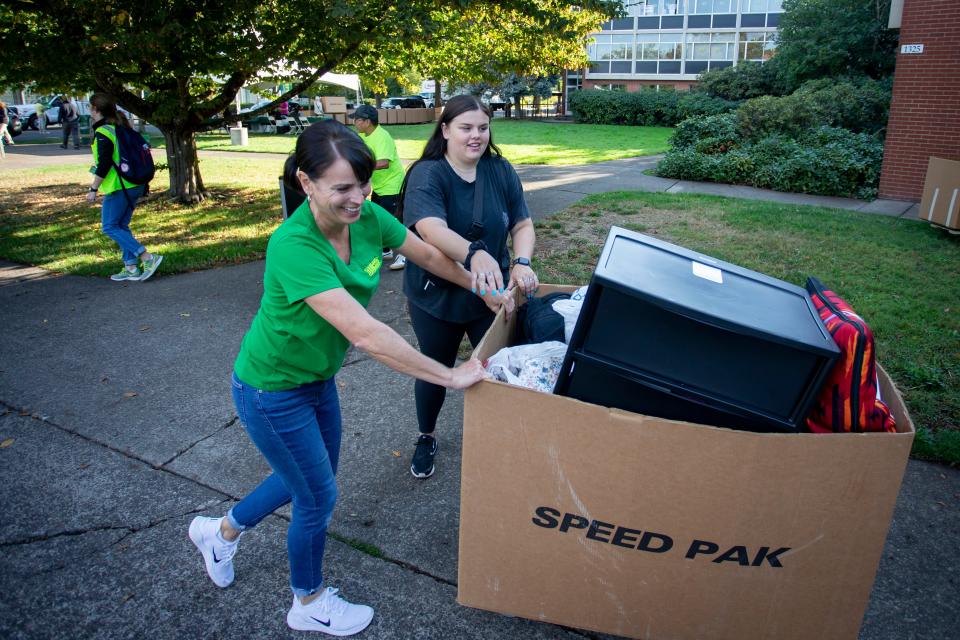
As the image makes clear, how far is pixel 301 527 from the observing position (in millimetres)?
2193

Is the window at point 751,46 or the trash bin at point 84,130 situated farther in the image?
the window at point 751,46

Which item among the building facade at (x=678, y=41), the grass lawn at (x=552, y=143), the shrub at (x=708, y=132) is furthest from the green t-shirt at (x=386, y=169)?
the building facade at (x=678, y=41)

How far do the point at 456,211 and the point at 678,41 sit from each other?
48291 mm

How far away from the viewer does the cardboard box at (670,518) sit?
5.79 ft

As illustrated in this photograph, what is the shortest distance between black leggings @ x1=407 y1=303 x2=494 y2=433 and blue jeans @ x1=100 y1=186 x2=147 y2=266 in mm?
4774

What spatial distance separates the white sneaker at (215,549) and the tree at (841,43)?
88.5 feet

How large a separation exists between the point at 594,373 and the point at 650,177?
470 inches

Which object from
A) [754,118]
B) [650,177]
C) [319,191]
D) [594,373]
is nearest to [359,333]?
[319,191]

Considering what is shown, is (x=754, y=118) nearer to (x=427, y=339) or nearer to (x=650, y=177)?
(x=650, y=177)

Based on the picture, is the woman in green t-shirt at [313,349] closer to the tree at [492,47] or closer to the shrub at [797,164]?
the tree at [492,47]

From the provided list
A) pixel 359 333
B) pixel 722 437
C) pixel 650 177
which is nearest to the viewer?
pixel 722 437

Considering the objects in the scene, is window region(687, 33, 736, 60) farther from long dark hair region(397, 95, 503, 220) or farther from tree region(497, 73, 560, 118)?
long dark hair region(397, 95, 503, 220)

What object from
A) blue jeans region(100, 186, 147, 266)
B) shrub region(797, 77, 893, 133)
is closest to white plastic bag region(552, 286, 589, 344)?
blue jeans region(100, 186, 147, 266)

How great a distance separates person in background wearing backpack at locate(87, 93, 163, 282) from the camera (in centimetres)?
641
